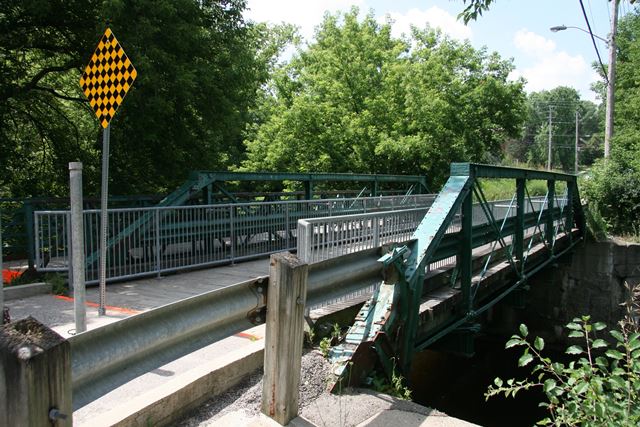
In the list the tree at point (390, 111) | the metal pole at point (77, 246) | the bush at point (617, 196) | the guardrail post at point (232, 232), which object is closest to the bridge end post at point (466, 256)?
the guardrail post at point (232, 232)

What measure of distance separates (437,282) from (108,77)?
5008 millimetres

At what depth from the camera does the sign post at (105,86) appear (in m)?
5.63

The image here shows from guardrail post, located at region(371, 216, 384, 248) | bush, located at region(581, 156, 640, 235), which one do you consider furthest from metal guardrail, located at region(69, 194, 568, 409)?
bush, located at region(581, 156, 640, 235)

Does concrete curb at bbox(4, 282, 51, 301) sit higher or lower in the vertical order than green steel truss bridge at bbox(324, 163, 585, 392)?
lower

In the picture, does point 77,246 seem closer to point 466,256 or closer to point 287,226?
point 466,256

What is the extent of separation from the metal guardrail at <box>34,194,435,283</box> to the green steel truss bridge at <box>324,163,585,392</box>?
391cm

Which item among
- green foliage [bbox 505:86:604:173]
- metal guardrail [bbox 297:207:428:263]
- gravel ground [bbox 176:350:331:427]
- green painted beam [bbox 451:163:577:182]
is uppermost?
green foliage [bbox 505:86:604:173]

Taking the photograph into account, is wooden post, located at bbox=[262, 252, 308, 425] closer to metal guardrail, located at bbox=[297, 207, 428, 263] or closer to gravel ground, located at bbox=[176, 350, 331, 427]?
gravel ground, located at bbox=[176, 350, 331, 427]

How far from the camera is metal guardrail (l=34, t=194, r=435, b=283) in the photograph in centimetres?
755

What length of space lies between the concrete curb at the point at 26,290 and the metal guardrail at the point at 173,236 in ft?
1.33

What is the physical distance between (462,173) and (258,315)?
4136mm

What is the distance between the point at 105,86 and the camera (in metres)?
5.88

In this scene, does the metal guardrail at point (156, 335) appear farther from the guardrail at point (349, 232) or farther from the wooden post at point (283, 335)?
the guardrail at point (349, 232)

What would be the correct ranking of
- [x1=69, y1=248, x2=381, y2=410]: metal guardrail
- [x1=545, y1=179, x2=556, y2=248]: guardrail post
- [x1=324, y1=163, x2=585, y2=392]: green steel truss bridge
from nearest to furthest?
[x1=69, y1=248, x2=381, y2=410]: metal guardrail → [x1=324, y1=163, x2=585, y2=392]: green steel truss bridge → [x1=545, y1=179, x2=556, y2=248]: guardrail post
